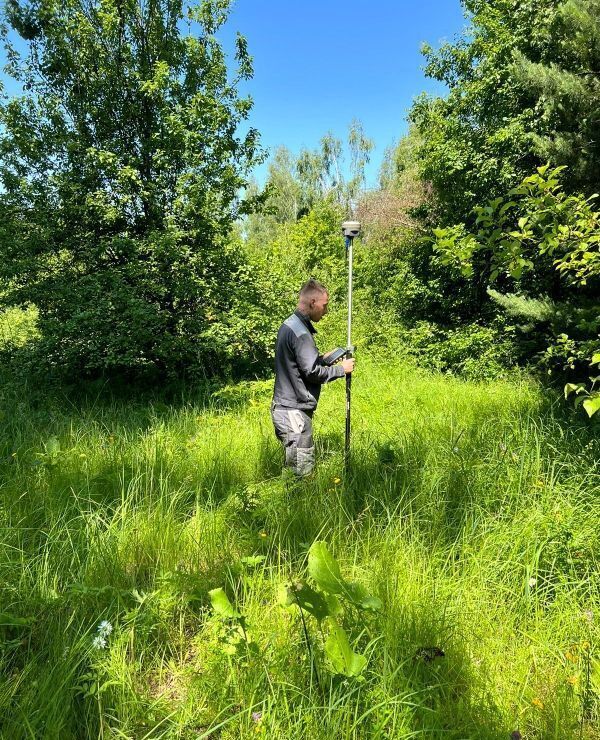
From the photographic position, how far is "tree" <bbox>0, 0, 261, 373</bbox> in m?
6.34

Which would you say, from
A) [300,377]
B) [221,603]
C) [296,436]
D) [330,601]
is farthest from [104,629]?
[300,377]

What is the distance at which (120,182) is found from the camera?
6.49m

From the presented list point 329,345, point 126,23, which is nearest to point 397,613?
point 126,23

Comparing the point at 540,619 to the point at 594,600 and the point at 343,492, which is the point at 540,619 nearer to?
the point at 594,600

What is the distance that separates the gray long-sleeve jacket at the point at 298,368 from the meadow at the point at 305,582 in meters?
0.61

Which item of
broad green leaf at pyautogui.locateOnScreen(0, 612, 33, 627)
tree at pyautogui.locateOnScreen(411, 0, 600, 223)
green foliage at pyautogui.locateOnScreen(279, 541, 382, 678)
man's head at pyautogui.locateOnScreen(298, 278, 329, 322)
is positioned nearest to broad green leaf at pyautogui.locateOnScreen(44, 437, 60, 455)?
broad green leaf at pyautogui.locateOnScreen(0, 612, 33, 627)

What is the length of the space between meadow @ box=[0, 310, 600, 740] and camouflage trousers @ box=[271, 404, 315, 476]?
0.17m

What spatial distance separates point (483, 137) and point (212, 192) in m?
5.84

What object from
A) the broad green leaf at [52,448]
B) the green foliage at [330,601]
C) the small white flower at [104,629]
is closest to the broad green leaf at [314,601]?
the green foliage at [330,601]

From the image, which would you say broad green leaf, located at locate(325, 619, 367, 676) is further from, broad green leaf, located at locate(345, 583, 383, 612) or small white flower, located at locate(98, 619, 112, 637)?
small white flower, located at locate(98, 619, 112, 637)

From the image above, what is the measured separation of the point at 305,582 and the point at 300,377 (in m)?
1.88

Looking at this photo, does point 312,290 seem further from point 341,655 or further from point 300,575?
point 341,655

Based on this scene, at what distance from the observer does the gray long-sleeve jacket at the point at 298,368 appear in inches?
133

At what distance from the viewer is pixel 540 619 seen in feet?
7.06
